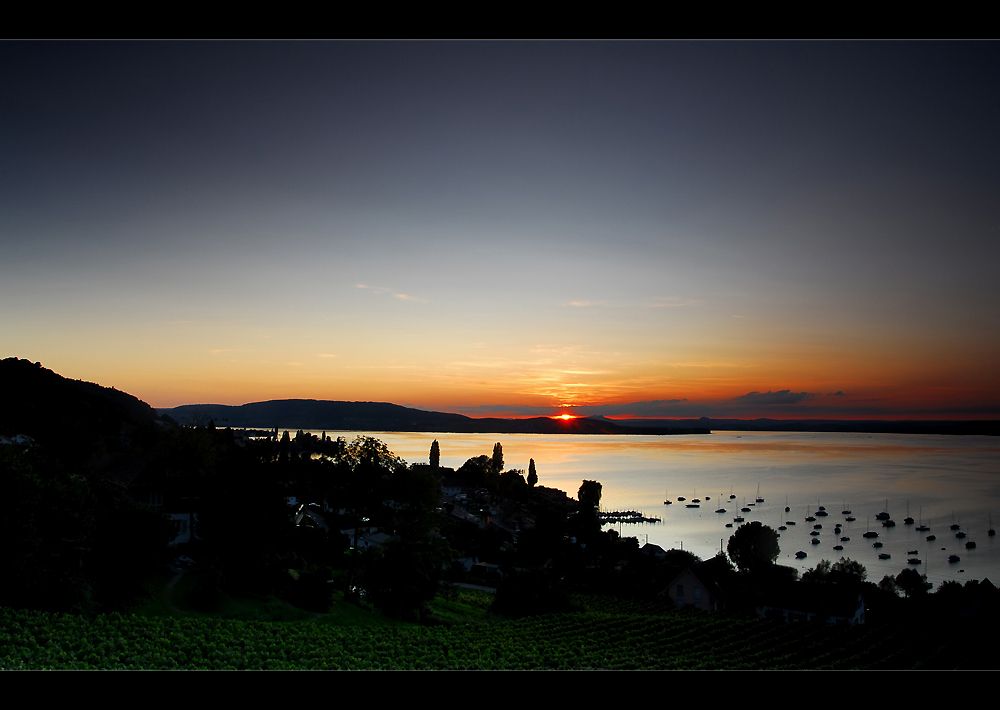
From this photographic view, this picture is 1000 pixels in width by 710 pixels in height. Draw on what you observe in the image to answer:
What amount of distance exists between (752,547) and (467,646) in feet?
37.5

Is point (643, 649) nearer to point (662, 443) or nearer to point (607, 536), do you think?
point (607, 536)

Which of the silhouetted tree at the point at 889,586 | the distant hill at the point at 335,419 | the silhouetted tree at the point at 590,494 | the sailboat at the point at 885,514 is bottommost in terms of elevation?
the silhouetted tree at the point at 590,494

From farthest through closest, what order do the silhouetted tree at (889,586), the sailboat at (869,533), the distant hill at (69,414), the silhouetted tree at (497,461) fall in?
the silhouetted tree at (497,461)
the sailboat at (869,533)
the silhouetted tree at (889,586)
the distant hill at (69,414)

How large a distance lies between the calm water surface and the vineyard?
1.25m

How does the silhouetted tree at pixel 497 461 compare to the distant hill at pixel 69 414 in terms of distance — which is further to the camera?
the silhouetted tree at pixel 497 461

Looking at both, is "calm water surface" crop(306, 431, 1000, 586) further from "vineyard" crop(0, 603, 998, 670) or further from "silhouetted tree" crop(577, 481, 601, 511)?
"silhouetted tree" crop(577, 481, 601, 511)

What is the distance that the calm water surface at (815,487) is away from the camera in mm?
5398

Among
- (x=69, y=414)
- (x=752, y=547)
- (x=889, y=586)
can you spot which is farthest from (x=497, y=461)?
(x=69, y=414)

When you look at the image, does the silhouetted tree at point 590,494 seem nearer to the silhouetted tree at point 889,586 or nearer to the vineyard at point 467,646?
the silhouetted tree at point 889,586

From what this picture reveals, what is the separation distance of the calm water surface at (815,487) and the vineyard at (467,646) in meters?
1.25

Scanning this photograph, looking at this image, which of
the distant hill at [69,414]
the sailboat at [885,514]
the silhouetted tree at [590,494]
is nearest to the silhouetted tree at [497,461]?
the silhouetted tree at [590,494]

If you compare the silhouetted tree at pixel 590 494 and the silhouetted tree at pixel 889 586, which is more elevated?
the silhouetted tree at pixel 889 586

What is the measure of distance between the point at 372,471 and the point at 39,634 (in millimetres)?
6526
